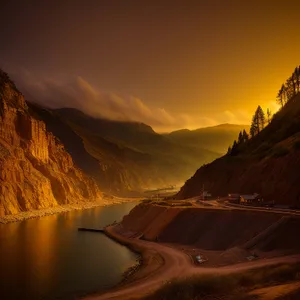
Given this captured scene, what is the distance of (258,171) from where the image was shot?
92062mm

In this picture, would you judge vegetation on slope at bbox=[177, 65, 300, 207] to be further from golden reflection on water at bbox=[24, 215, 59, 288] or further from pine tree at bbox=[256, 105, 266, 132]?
golden reflection on water at bbox=[24, 215, 59, 288]

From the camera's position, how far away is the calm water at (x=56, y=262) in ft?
164

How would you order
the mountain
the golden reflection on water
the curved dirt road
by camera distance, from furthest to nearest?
the mountain
the golden reflection on water
the curved dirt road

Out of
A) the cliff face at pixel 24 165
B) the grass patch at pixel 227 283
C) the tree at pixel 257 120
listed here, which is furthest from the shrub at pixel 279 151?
the cliff face at pixel 24 165

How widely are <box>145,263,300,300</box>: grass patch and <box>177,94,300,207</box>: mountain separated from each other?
30.2 meters

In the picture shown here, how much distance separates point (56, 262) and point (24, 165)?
99052 millimetres

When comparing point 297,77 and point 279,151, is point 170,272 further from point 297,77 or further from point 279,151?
point 297,77

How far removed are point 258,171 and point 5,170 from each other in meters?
94.2

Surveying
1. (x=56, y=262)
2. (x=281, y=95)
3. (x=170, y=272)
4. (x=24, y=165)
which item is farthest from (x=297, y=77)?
→ (x=24, y=165)

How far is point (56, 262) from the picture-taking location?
210ft

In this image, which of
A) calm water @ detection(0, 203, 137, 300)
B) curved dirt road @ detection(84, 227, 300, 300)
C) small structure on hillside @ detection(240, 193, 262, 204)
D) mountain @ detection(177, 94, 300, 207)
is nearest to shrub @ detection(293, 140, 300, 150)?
mountain @ detection(177, 94, 300, 207)

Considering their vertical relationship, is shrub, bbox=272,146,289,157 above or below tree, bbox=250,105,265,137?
below

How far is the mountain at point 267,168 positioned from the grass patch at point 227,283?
3017 cm

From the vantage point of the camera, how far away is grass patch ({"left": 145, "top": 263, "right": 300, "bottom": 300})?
138 feet
